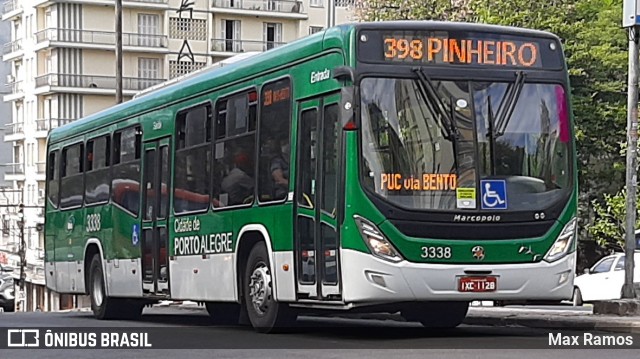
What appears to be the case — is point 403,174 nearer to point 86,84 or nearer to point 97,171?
point 97,171

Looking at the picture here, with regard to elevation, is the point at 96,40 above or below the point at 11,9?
below

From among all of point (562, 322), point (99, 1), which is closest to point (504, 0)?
point (562, 322)

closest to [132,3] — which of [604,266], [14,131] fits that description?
[14,131]

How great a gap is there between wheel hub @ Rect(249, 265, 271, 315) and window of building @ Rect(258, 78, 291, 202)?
0.84m

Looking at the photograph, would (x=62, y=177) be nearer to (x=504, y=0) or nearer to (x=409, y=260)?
(x=409, y=260)

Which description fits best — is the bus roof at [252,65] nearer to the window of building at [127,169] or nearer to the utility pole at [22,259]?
the window of building at [127,169]

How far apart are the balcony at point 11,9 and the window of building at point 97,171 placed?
71.2m

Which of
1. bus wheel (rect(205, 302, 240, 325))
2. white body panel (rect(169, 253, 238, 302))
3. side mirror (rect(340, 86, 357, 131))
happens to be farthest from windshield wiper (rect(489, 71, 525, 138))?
bus wheel (rect(205, 302, 240, 325))

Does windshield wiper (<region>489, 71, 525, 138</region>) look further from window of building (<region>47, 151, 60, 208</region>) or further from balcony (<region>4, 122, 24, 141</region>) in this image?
balcony (<region>4, 122, 24, 141</region>)

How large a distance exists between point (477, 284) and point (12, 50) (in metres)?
85.4

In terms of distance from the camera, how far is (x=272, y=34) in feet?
306

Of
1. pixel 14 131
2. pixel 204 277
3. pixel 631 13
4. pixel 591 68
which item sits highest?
pixel 14 131

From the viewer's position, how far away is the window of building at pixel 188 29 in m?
91.1

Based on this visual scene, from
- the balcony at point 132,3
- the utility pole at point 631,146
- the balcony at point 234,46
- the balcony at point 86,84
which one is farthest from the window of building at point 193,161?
the balcony at point 234,46
